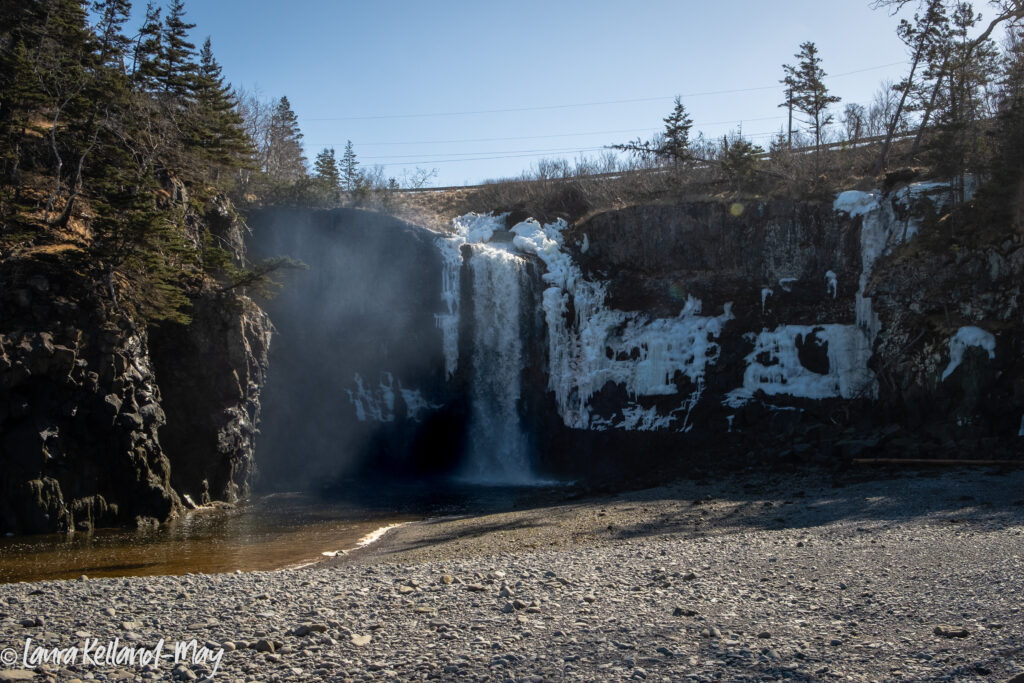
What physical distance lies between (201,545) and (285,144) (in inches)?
1710

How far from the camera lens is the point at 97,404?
747 inches

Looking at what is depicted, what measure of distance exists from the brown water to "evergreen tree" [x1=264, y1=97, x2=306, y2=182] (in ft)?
110

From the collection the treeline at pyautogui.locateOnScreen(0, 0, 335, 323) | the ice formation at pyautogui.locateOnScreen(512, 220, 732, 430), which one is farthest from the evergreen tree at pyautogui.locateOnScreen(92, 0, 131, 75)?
the ice formation at pyautogui.locateOnScreen(512, 220, 732, 430)

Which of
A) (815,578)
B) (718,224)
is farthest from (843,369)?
(815,578)

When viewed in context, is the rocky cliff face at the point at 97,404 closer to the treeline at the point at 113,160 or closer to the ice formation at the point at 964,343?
the treeline at the point at 113,160

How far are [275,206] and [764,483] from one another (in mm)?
22186

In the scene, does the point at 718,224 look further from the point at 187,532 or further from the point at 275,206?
the point at 187,532

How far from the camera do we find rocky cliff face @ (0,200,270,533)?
1766 centimetres

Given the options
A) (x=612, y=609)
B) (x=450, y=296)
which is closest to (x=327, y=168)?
(x=450, y=296)

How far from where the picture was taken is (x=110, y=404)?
62.2 ft

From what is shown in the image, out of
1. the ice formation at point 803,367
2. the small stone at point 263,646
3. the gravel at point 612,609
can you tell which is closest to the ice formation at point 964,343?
the ice formation at point 803,367

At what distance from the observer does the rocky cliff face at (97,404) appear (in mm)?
17656

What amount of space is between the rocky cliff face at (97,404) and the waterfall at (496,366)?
9408 mm

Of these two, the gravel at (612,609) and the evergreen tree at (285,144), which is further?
the evergreen tree at (285,144)
